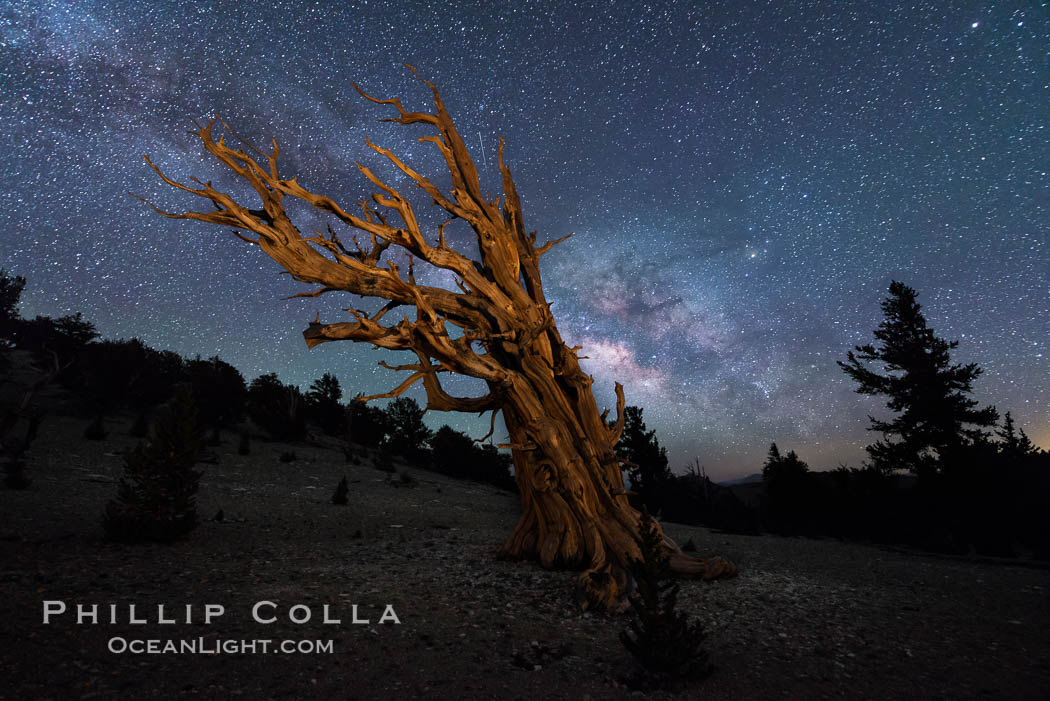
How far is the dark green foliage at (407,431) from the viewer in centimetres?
3048

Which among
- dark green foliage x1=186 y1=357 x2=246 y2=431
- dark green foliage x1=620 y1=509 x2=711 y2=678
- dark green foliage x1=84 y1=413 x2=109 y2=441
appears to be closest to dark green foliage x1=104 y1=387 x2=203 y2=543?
dark green foliage x1=620 y1=509 x2=711 y2=678

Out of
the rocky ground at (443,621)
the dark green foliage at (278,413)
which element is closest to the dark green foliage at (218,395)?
the dark green foliage at (278,413)

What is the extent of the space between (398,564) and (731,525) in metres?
17.3

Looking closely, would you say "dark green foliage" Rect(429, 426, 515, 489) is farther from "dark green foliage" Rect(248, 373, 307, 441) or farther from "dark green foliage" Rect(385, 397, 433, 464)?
"dark green foliage" Rect(248, 373, 307, 441)

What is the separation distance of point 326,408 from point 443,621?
103 feet

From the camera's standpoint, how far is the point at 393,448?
31.0 metres

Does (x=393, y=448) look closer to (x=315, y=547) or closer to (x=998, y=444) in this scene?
(x=315, y=547)

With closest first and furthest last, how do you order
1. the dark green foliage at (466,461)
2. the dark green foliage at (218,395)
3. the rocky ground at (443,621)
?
the rocky ground at (443,621), the dark green foliage at (218,395), the dark green foliage at (466,461)

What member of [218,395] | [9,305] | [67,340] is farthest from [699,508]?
[9,305]

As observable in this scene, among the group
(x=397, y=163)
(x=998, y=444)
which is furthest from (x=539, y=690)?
(x=998, y=444)

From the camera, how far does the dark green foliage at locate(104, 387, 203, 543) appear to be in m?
7.55

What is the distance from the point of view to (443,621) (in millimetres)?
5277

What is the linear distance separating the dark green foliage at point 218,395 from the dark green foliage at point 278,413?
0.94 meters

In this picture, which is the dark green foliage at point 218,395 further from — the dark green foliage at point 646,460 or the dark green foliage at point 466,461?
the dark green foliage at point 646,460
